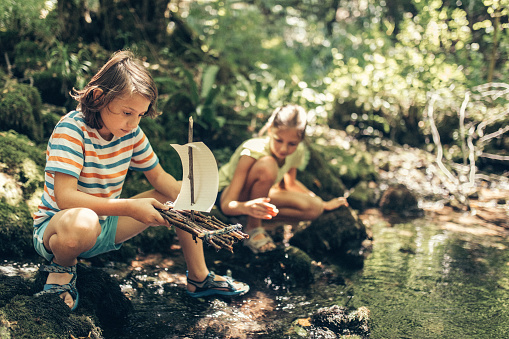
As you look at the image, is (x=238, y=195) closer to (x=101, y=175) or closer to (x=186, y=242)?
(x=186, y=242)

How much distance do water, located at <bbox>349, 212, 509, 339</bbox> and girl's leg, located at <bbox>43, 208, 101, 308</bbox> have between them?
166 cm

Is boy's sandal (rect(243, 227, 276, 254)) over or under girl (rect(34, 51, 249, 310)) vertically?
A: under

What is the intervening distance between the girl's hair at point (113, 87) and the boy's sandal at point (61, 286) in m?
0.77

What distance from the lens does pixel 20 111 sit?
3941 millimetres

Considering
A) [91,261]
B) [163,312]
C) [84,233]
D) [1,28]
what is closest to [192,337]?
[163,312]

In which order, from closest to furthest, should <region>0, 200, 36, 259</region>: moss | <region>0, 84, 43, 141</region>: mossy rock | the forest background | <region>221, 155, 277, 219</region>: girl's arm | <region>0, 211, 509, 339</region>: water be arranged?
<region>0, 211, 509, 339</region>: water
<region>0, 200, 36, 259</region>: moss
<region>221, 155, 277, 219</region>: girl's arm
<region>0, 84, 43, 141</region>: mossy rock
the forest background

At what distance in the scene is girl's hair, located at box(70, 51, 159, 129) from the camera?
7.60ft

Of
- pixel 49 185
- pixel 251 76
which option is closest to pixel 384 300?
pixel 49 185

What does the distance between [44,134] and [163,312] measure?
8.08 ft

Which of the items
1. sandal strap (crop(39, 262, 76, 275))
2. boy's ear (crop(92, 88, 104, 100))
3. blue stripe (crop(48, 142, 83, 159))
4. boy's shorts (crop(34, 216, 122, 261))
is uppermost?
boy's ear (crop(92, 88, 104, 100))

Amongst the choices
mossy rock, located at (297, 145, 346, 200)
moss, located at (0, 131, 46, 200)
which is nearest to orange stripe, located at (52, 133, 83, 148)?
moss, located at (0, 131, 46, 200)

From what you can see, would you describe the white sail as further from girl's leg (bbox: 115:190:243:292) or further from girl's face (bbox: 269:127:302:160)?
girl's face (bbox: 269:127:302:160)

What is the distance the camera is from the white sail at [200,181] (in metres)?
2.28

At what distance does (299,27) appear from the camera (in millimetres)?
10805
